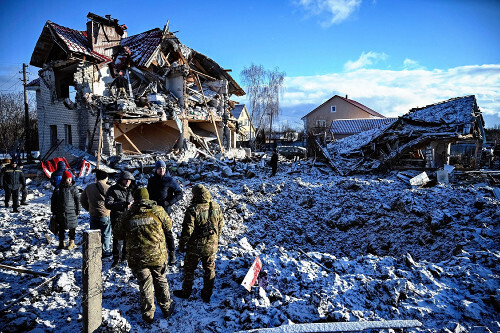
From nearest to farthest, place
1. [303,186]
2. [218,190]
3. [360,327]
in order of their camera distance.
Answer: [360,327] → [218,190] → [303,186]

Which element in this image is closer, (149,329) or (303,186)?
(149,329)

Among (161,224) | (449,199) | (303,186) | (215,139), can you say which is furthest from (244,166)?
(161,224)

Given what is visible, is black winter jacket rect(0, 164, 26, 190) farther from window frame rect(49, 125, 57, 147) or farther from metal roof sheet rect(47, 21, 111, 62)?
window frame rect(49, 125, 57, 147)

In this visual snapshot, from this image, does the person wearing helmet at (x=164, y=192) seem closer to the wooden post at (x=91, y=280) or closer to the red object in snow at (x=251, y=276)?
the red object in snow at (x=251, y=276)

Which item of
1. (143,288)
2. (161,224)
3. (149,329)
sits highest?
(161,224)

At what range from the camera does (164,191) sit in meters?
4.70

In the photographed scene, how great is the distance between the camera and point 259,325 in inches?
129

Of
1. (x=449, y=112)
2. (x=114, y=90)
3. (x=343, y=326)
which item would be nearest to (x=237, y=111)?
(x=114, y=90)

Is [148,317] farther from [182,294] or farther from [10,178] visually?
[10,178]

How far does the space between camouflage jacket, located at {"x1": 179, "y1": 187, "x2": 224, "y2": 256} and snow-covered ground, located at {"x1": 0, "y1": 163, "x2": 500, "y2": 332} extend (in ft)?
2.62

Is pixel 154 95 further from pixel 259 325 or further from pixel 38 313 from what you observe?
pixel 259 325

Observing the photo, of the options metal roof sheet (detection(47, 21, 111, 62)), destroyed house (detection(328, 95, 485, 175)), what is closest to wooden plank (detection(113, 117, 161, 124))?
metal roof sheet (detection(47, 21, 111, 62))

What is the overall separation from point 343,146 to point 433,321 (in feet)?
48.8

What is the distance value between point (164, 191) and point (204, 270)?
162cm
